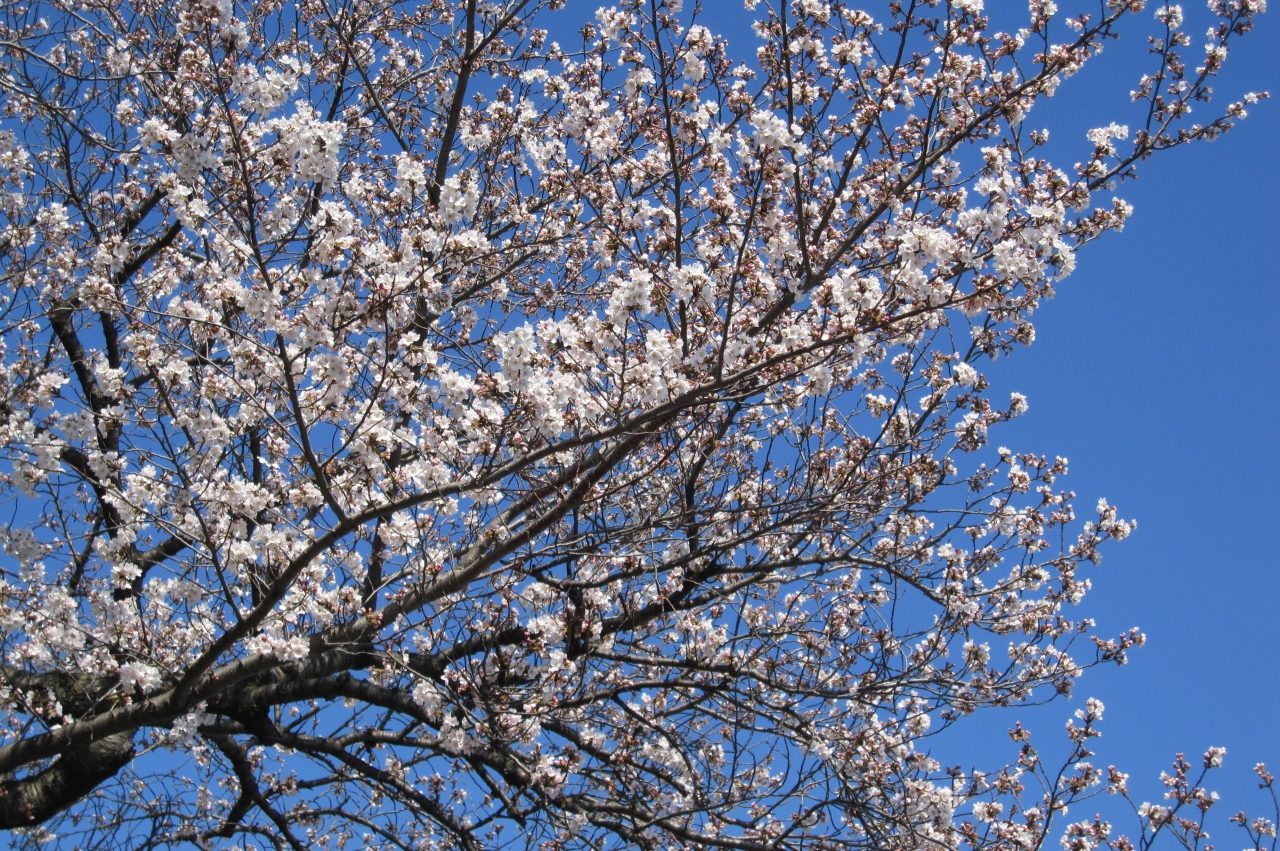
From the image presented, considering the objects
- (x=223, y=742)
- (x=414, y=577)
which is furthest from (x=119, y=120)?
(x=223, y=742)

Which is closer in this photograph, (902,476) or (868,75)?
(868,75)

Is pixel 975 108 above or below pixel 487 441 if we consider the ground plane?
above

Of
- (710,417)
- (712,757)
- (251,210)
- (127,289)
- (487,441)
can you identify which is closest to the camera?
(251,210)

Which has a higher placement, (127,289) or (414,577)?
(127,289)

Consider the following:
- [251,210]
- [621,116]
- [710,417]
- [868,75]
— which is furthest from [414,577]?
[868,75]

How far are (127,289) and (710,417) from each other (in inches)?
155

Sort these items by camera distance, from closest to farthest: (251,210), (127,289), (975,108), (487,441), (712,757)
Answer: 1. (251,210)
2. (487,441)
3. (975,108)
4. (127,289)
5. (712,757)

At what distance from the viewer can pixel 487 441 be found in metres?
4.68

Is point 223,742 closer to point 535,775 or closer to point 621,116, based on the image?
point 535,775

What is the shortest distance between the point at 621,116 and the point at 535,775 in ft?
14.0

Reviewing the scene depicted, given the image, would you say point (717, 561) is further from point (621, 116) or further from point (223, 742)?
point (223, 742)

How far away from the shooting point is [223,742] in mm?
6781

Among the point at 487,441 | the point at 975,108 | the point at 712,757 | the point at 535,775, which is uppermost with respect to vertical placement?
the point at 975,108

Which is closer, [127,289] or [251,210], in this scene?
[251,210]
